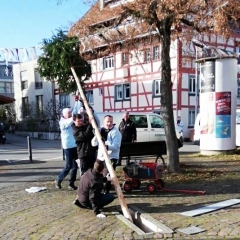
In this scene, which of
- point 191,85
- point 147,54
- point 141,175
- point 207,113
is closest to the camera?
point 141,175

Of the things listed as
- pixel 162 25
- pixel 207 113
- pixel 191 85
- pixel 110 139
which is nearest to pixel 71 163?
pixel 110 139

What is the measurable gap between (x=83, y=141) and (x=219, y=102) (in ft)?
27.1

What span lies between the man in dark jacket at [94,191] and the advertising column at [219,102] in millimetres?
8990

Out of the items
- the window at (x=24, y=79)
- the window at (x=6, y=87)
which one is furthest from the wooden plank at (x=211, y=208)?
the window at (x=6, y=87)

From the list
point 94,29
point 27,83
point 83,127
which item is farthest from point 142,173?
point 27,83

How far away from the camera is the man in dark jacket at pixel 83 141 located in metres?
7.16

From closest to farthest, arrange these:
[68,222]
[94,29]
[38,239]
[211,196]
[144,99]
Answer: [38,239], [68,222], [211,196], [94,29], [144,99]

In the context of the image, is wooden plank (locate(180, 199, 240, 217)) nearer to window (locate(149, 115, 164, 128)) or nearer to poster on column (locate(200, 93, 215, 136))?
poster on column (locate(200, 93, 215, 136))

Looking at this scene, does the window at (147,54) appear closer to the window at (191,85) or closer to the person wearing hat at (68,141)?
the person wearing hat at (68,141)

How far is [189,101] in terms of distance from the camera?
27406mm

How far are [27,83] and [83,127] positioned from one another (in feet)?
128

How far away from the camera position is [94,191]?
19.5ft

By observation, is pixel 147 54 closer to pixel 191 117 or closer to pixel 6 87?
pixel 191 117

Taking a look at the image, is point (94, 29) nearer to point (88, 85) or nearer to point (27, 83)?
point (88, 85)
